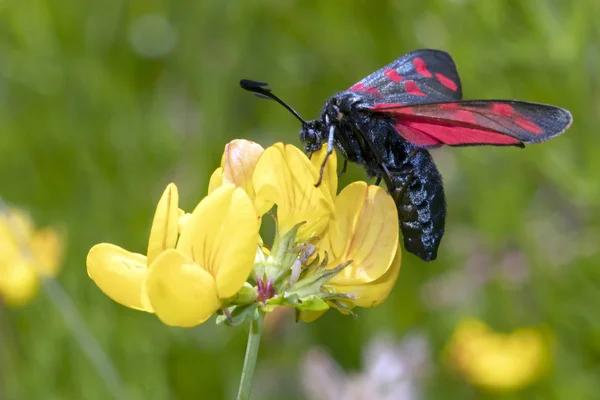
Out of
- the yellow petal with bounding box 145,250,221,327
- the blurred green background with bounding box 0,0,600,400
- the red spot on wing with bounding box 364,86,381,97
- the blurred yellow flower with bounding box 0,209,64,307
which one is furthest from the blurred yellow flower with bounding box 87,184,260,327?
the blurred yellow flower with bounding box 0,209,64,307

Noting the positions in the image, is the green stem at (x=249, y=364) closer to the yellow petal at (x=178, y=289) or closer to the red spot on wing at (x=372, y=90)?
the yellow petal at (x=178, y=289)

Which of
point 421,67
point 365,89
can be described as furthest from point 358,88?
point 421,67

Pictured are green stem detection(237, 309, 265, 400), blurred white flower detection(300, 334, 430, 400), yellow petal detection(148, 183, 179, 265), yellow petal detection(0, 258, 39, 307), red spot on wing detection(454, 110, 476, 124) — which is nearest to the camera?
green stem detection(237, 309, 265, 400)

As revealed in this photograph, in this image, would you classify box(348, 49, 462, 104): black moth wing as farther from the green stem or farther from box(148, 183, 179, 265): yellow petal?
the green stem

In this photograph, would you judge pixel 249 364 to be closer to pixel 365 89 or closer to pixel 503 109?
pixel 503 109

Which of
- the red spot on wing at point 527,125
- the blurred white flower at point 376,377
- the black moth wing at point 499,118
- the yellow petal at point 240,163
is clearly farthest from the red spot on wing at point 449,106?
the blurred white flower at point 376,377

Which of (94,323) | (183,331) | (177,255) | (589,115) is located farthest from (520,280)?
(177,255)
